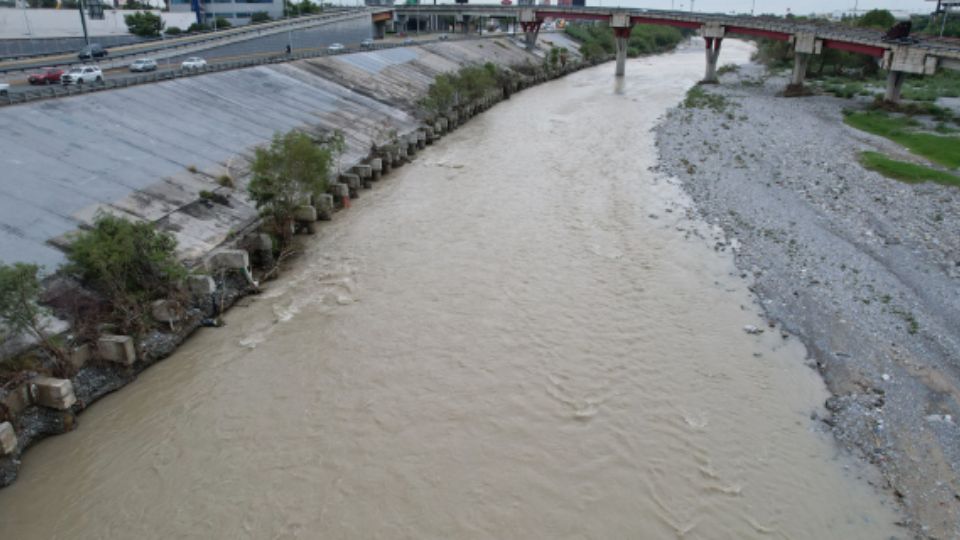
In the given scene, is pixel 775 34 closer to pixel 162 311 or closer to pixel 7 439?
pixel 162 311

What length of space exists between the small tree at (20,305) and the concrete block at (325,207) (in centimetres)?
1467

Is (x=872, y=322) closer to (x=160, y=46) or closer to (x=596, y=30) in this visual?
(x=160, y=46)

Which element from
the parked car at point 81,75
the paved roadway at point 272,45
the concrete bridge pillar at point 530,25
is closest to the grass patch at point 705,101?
the concrete bridge pillar at point 530,25

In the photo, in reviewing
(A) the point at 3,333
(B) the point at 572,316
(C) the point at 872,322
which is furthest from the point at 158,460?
(C) the point at 872,322

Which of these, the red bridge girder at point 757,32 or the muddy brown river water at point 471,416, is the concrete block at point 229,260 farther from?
the red bridge girder at point 757,32

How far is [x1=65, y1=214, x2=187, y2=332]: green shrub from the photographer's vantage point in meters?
19.1

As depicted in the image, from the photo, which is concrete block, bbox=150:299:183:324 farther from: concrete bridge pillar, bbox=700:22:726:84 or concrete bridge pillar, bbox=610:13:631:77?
concrete bridge pillar, bbox=610:13:631:77

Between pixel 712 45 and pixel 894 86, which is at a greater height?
pixel 712 45

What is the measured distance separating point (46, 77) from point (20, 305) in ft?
116

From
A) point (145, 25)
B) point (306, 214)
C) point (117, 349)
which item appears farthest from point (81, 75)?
point (145, 25)

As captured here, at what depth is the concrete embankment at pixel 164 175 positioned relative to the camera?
711 inches

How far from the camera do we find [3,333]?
643 inches

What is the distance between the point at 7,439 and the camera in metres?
15.0

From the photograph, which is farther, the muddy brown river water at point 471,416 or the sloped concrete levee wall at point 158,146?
the sloped concrete levee wall at point 158,146
